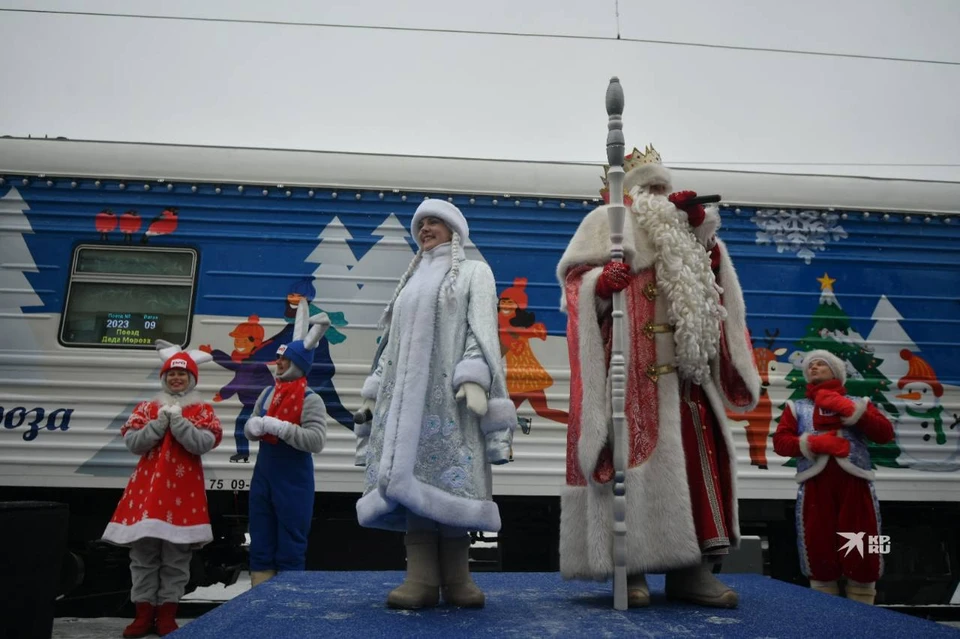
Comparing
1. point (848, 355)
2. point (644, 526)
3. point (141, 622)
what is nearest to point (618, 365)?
point (644, 526)

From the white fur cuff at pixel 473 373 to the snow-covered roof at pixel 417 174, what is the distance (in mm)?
2304

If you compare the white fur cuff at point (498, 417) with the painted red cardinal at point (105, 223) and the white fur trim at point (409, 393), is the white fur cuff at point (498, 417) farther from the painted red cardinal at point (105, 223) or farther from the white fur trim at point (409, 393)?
the painted red cardinal at point (105, 223)

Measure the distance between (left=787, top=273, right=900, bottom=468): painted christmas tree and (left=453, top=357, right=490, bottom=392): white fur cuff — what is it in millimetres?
2736

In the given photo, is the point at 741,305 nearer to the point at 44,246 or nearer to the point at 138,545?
the point at 138,545

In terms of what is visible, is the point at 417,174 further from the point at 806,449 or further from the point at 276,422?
the point at 806,449

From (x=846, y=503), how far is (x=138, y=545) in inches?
145

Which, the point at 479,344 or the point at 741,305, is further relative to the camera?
the point at 741,305

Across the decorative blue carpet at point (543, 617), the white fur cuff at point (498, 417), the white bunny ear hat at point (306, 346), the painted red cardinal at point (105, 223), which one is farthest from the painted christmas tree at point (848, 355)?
the painted red cardinal at point (105, 223)

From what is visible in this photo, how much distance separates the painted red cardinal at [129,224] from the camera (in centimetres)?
445

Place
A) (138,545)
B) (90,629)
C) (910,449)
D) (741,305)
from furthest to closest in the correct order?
(910,449), (90,629), (138,545), (741,305)

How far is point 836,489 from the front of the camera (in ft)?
12.6

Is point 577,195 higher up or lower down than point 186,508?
higher up

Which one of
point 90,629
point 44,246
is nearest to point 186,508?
point 90,629

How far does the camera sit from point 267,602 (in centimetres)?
258
